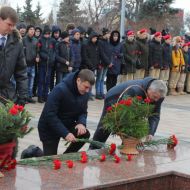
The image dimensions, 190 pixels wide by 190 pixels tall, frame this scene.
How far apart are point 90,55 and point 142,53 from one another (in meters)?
2.12

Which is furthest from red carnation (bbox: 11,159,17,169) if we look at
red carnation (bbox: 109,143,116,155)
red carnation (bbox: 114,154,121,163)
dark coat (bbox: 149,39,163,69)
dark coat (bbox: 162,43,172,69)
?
dark coat (bbox: 162,43,172,69)

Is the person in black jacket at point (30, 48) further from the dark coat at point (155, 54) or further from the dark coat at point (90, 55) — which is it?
the dark coat at point (155, 54)

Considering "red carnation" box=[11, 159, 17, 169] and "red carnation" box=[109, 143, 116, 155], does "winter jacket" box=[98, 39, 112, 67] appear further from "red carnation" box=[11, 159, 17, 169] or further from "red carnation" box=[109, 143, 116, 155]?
"red carnation" box=[11, 159, 17, 169]

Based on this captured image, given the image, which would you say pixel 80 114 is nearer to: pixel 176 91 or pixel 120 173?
pixel 120 173

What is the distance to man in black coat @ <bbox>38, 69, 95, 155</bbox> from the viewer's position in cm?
616

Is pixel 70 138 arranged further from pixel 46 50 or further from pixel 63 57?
pixel 63 57

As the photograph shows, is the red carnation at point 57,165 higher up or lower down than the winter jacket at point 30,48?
lower down

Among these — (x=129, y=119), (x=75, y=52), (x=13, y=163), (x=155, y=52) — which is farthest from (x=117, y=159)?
(x=155, y=52)

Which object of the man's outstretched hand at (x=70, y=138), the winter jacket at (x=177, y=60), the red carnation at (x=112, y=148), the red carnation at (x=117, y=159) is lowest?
the red carnation at (x=117, y=159)

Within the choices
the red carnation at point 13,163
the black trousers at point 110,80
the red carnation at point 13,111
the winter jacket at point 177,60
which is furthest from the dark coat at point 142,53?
the red carnation at point 13,111

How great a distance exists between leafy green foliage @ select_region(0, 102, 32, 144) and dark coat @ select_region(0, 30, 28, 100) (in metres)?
0.92

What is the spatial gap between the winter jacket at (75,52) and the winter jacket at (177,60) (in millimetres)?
4026

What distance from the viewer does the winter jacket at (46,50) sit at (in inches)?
492

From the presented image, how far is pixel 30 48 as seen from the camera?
12.2m
